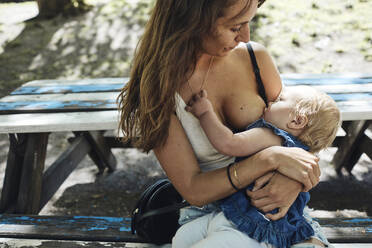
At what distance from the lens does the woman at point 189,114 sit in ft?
4.71

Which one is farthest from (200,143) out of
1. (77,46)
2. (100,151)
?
(77,46)

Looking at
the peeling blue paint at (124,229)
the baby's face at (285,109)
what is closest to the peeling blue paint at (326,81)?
the baby's face at (285,109)

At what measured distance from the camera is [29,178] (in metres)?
2.59

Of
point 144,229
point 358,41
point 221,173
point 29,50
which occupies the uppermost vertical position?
point 221,173

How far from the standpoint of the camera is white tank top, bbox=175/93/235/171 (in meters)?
1.55

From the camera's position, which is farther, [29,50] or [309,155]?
[29,50]

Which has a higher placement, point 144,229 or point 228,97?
point 228,97

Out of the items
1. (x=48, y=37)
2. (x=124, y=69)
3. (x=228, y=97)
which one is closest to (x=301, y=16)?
(x=124, y=69)

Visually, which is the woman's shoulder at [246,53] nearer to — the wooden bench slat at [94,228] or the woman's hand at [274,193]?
the woman's hand at [274,193]

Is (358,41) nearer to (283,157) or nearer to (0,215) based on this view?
(283,157)

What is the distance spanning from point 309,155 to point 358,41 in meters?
4.57

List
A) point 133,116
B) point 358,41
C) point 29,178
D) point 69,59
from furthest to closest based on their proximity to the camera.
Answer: point 69,59 < point 358,41 < point 29,178 < point 133,116

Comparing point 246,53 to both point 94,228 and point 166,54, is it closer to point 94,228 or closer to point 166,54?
point 166,54

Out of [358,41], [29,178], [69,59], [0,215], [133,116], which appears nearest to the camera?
[133,116]
